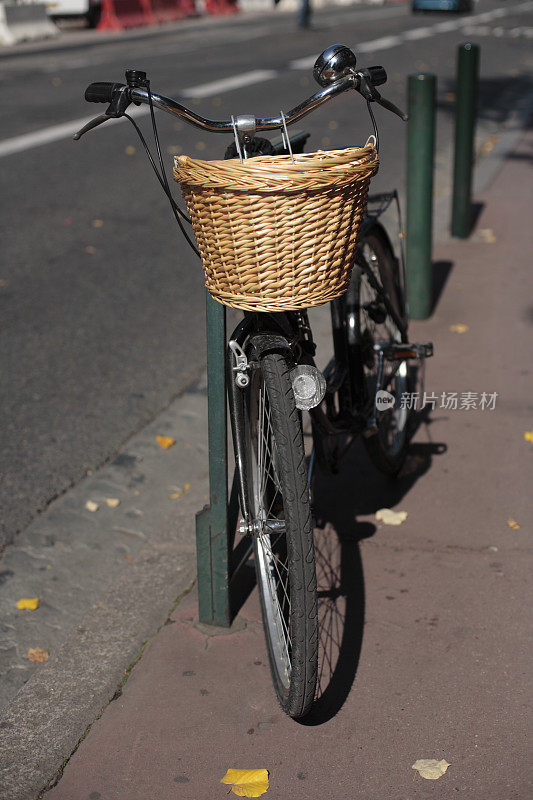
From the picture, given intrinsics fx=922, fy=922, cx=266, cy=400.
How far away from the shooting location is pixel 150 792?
2361 mm

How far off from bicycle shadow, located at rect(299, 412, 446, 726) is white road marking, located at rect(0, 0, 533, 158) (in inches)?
187

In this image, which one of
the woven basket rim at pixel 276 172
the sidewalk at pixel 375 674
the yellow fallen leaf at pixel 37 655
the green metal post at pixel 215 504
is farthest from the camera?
the yellow fallen leaf at pixel 37 655

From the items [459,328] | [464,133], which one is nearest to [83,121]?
[464,133]

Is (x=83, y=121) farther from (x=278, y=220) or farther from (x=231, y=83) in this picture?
(x=278, y=220)

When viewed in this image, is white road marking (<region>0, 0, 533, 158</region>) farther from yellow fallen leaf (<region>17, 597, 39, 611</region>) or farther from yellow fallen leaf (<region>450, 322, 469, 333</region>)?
yellow fallen leaf (<region>17, 597, 39, 611</region>)

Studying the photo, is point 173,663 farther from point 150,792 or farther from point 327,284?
point 327,284

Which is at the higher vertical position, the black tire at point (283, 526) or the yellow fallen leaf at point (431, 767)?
the black tire at point (283, 526)

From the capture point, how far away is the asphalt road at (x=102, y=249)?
4.37m

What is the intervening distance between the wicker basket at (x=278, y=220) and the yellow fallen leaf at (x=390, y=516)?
1503mm

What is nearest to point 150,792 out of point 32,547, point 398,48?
point 32,547

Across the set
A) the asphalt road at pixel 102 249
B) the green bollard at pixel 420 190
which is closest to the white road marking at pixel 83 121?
the asphalt road at pixel 102 249

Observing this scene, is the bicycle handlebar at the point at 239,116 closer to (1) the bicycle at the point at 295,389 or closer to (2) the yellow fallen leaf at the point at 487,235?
(1) the bicycle at the point at 295,389

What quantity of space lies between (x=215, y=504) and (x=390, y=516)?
3.19 feet

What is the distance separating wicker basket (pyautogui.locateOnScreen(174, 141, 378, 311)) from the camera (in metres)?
1.99
